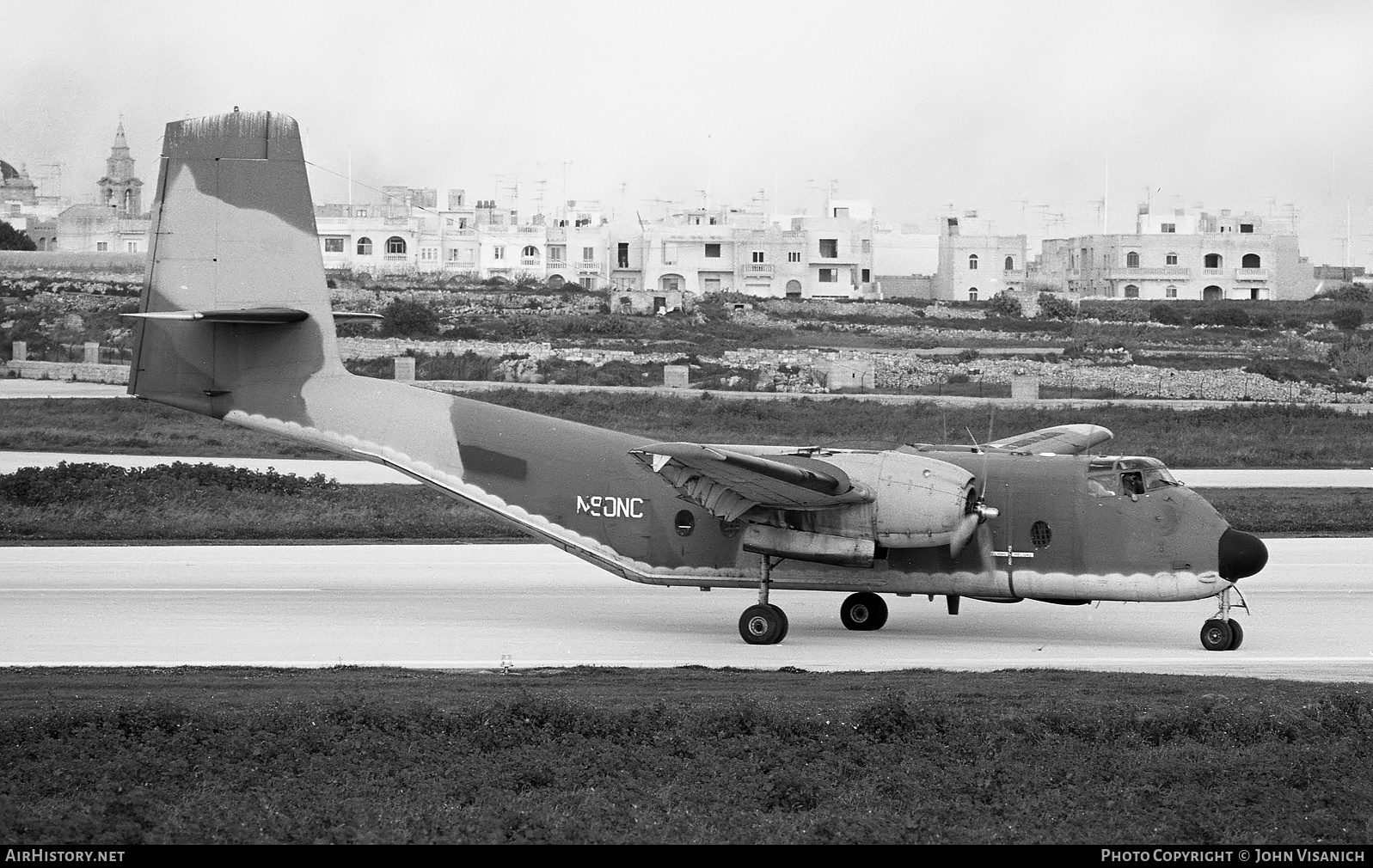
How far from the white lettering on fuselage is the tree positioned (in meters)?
140

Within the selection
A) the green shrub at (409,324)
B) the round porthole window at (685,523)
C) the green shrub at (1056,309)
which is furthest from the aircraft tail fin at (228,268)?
the green shrub at (1056,309)

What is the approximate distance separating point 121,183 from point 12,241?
4359cm

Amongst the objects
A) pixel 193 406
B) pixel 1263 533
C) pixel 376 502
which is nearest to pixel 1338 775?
pixel 193 406

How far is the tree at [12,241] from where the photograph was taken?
469 feet

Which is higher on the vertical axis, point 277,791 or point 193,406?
point 193,406

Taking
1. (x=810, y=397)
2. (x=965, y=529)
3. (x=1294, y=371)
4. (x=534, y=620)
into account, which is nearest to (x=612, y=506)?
(x=534, y=620)

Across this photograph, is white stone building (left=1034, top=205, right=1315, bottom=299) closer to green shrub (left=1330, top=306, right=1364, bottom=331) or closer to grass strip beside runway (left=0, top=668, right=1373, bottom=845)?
green shrub (left=1330, top=306, right=1364, bottom=331)

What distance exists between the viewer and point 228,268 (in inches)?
773

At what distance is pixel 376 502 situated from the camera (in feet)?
96.2

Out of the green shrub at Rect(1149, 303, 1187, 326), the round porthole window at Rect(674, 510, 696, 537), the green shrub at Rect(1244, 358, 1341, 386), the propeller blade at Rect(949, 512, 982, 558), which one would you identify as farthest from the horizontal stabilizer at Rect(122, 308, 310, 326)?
the green shrub at Rect(1149, 303, 1187, 326)

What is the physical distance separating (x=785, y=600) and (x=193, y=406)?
9.00 metres

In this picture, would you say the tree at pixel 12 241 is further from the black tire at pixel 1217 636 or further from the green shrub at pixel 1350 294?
the black tire at pixel 1217 636

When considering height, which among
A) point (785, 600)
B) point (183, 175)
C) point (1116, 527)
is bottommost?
point (785, 600)

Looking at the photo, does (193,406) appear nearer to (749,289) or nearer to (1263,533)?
(1263,533)
